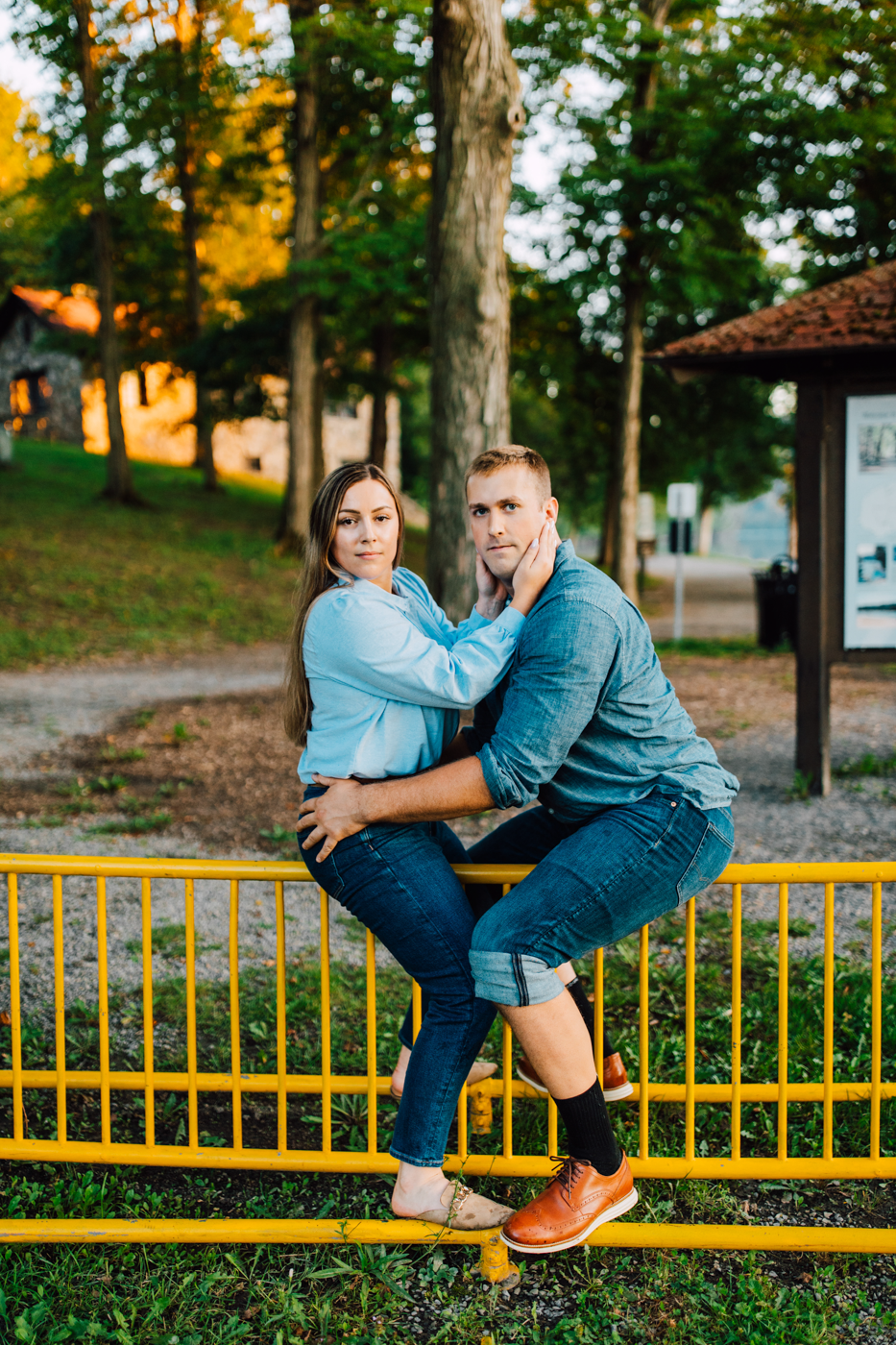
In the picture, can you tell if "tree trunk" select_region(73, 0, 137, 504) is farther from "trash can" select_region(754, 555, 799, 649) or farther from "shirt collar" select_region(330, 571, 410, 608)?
"shirt collar" select_region(330, 571, 410, 608)

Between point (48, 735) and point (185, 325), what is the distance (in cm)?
2465

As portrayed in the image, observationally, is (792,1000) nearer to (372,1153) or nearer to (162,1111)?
(372,1153)

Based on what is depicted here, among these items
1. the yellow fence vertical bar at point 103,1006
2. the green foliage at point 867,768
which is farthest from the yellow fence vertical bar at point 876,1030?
the green foliage at point 867,768

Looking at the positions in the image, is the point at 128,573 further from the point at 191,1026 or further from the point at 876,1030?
the point at 876,1030

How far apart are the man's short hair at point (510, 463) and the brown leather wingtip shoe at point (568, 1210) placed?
5.49ft

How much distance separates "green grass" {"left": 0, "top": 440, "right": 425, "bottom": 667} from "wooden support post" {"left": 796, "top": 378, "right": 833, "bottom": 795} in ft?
32.4

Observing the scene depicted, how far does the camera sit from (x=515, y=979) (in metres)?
2.35

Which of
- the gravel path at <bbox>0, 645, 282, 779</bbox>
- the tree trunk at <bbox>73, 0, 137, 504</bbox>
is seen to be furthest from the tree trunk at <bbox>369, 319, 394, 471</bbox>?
the gravel path at <bbox>0, 645, 282, 779</bbox>

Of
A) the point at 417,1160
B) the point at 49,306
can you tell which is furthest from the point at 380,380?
the point at 417,1160

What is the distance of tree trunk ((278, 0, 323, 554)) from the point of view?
63.7 ft

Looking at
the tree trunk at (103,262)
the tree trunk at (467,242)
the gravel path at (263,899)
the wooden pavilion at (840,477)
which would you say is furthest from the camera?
the tree trunk at (103,262)

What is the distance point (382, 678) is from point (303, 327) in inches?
767

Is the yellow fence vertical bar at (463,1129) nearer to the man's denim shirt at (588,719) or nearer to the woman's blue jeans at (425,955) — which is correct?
the woman's blue jeans at (425,955)

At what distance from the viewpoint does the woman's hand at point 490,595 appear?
2.79 meters
